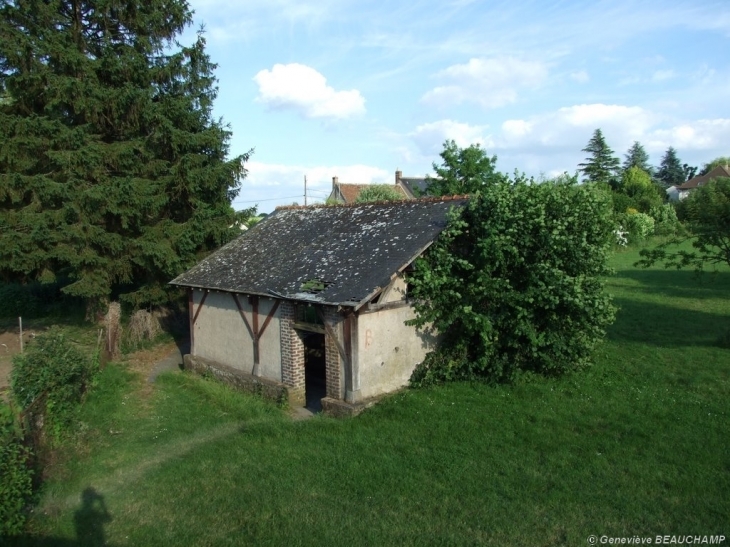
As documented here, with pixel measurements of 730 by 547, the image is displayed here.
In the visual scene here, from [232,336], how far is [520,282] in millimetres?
7139

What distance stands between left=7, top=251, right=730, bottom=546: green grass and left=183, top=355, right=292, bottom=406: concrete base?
0.44 meters

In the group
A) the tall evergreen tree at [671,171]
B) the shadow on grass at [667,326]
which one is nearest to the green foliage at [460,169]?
the shadow on grass at [667,326]

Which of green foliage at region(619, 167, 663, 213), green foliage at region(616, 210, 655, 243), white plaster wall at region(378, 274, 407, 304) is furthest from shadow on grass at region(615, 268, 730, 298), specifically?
green foliage at region(619, 167, 663, 213)

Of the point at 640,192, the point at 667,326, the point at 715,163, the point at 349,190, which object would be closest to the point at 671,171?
the point at 715,163

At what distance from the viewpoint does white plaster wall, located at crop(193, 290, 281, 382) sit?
1247 centimetres

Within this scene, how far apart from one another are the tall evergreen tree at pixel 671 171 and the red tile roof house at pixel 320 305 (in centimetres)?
8489

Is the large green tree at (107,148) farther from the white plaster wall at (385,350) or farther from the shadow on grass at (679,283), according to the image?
the shadow on grass at (679,283)

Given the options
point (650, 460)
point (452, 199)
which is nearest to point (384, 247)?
point (452, 199)

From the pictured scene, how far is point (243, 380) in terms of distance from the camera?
1312 cm

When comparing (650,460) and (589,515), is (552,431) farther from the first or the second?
(589,515)

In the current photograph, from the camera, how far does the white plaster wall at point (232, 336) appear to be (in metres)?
12.5

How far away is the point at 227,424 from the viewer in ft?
35.3

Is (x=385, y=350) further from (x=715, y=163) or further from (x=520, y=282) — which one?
(x=715, y=163)

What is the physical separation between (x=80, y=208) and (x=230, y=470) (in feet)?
31.9
